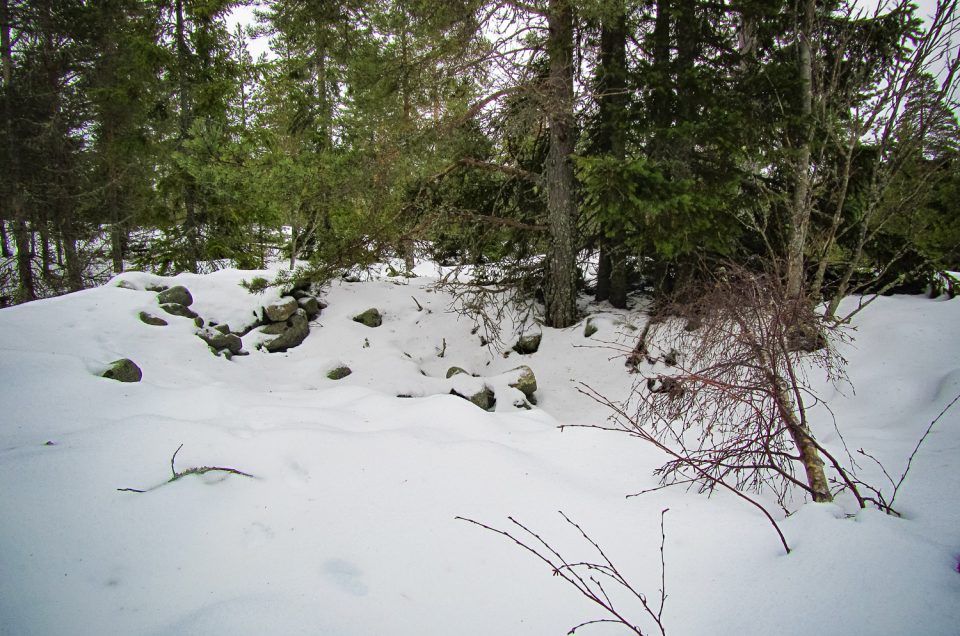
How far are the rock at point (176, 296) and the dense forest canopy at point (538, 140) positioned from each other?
188cm

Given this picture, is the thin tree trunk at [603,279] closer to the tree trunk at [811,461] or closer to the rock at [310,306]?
the rock at [310,306]

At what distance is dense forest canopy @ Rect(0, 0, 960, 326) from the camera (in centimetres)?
480

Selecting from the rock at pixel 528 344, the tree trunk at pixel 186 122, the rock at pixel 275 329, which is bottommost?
the rock at pixel 528 344

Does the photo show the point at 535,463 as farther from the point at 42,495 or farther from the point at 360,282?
the point at 360,282

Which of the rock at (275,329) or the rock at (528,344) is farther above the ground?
the rock at (275,329)

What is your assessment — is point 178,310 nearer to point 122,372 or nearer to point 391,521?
point 122,372

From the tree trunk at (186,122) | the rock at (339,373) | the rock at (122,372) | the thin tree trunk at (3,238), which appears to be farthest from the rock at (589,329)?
the thin tree trunk at (3,238)

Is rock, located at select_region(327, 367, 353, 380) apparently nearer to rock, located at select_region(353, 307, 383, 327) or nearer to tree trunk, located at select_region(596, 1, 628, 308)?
rock, located at select_region(353, 307, 383, 327)

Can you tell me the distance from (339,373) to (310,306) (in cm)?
221

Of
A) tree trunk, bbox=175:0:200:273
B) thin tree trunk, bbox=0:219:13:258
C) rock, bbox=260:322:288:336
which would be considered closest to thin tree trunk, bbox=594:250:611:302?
rock, bbox=260:322:288:336

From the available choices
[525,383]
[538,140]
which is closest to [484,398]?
[525,383]

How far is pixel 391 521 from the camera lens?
2.22 metres

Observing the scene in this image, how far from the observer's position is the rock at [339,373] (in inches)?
234

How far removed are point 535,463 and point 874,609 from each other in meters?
1.93
